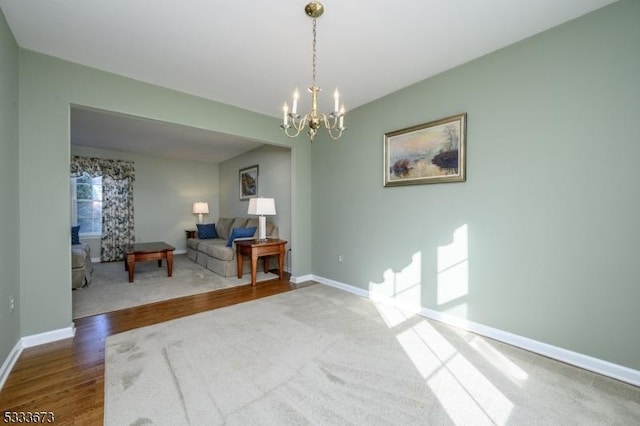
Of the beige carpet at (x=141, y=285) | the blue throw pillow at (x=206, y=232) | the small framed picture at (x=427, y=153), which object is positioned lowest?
the beige carpet at (x=141, y=285)

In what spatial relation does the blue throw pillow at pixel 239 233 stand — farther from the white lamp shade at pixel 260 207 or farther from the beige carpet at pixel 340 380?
the beige carpet at pixel 340 380

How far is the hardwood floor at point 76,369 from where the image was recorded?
5.16 feet

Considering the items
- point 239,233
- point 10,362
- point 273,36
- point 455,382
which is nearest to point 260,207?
point 239,233

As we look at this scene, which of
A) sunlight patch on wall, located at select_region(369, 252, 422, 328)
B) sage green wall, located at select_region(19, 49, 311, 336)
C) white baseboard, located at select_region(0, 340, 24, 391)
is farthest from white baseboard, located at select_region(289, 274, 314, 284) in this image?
white baseboard, located at select_region(0, 340, 24, 391)

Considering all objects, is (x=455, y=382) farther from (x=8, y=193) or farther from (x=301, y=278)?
(x=8, y=193)

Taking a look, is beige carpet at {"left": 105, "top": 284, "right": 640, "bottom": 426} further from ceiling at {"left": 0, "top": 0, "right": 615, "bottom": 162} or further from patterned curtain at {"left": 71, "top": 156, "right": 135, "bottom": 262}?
patterned curtain at {"left": 71, "top": 156, "right": 135, "bottom": 262}

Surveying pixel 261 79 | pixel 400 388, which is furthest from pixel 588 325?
pixel 261 79

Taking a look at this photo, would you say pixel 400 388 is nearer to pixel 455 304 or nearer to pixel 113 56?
pixel 455 304

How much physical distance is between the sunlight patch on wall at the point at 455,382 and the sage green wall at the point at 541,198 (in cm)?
60

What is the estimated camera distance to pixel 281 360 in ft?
6.76

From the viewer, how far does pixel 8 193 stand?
2059 mm

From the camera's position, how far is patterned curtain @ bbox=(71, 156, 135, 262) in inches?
236

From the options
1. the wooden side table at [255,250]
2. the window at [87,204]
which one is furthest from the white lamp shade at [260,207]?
the window at [87,204]

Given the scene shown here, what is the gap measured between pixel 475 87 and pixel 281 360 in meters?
3.05
